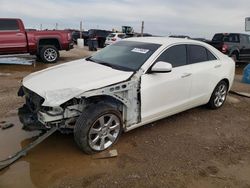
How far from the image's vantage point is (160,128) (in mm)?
4965

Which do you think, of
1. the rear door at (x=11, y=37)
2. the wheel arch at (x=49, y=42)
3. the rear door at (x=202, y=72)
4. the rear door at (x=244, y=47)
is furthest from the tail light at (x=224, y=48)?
the rear door at (x=11, y=37)

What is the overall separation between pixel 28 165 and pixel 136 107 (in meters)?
1.72

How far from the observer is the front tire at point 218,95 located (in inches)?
229

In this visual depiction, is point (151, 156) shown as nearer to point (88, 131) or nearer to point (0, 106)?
point (88, 131)

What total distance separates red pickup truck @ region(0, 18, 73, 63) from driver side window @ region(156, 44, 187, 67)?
349 inches

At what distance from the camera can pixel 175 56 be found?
4863 mm

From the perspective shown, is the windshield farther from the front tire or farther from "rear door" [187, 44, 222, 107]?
the front tire

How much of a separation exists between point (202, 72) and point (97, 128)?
2.44 metres

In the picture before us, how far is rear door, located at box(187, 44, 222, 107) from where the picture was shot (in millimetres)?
5117

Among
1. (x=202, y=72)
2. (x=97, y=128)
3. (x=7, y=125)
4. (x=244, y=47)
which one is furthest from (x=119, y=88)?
(x=244, y=47)

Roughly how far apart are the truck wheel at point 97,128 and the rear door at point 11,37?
9.27 m

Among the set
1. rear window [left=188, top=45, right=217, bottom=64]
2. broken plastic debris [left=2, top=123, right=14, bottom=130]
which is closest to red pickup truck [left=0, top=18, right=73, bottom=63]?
broken plastic debris [left=2, top=123, right=14, bottom=130]

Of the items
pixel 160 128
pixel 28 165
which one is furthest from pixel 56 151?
pixel 160 128

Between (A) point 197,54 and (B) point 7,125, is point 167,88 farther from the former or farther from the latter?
(B) point 7,125
